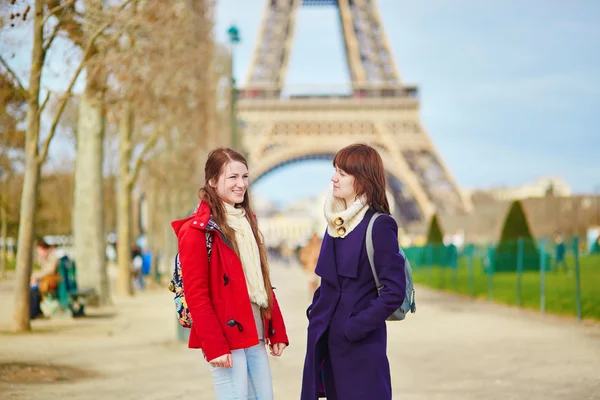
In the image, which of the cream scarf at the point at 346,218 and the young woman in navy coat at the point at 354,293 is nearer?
the young woman in navy coat at the point at 354,293

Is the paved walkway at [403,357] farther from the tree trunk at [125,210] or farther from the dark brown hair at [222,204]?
the tree trunk at [125,210]

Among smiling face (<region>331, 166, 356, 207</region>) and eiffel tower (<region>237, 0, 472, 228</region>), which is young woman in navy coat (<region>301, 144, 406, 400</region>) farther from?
eiffel tower (<region>237, 0, 472, 228</region>)

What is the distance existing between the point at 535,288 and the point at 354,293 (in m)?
16.9

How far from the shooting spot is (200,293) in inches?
157

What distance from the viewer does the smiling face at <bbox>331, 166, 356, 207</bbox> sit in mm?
4098

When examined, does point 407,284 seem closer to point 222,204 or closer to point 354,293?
point 354,293

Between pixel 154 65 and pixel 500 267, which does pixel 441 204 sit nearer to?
pixel 500 267

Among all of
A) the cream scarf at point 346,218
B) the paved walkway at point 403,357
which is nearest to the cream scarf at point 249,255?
the cream scarf at point 346,218

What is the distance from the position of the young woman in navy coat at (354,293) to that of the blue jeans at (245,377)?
0.22 metres

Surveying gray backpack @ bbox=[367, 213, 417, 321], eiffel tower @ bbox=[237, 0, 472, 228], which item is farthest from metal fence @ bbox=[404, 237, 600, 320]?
eiffel tower @ bbox=[237, 0, 472, 228]

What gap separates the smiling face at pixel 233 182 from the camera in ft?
13.9

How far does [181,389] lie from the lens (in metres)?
7.70

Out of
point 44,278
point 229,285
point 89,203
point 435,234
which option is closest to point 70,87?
point 44,278

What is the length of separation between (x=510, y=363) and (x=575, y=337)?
9.29 feet
